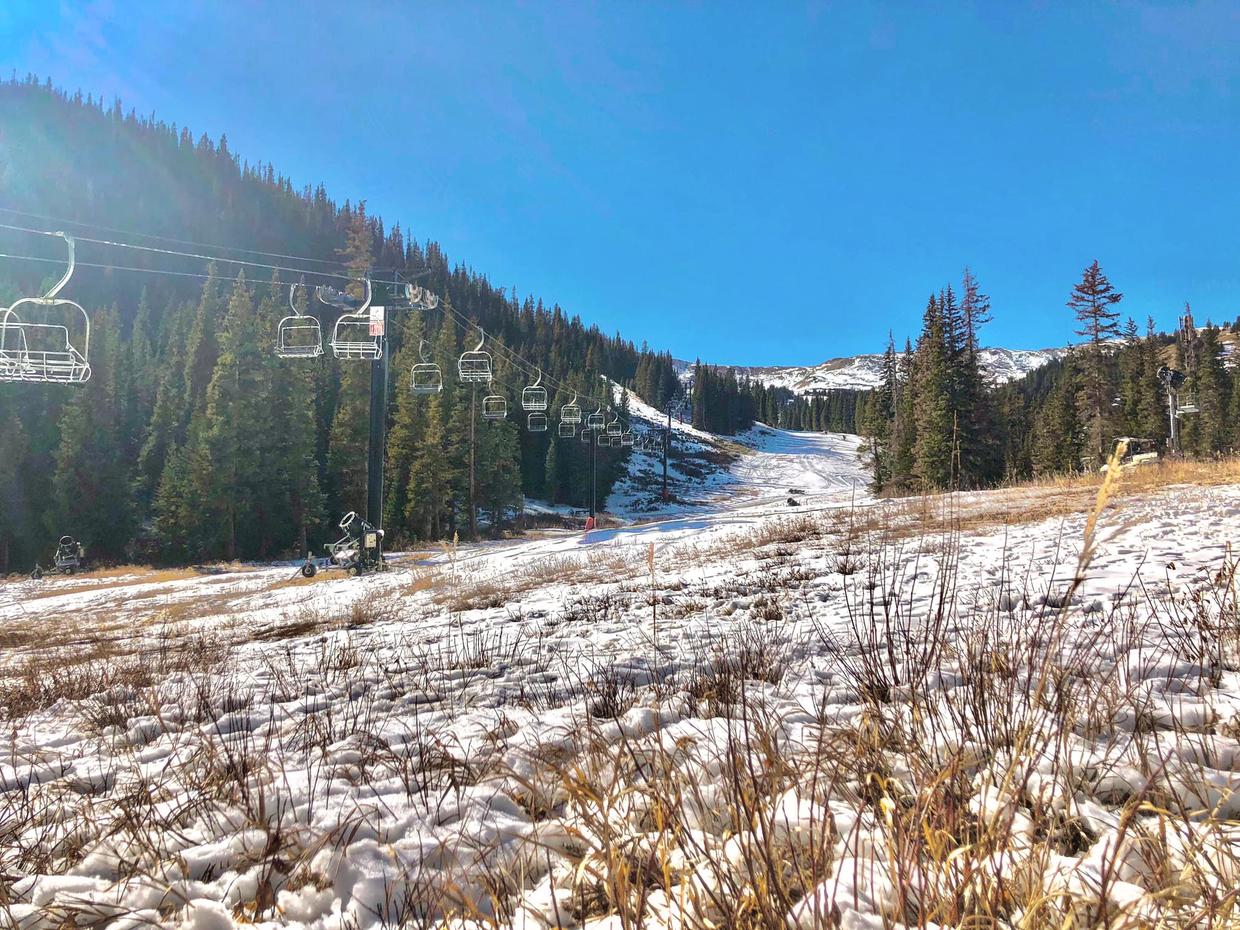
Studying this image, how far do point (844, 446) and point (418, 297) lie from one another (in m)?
106

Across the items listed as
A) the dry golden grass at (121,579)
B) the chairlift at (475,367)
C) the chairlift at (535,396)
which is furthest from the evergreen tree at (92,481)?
the chairlift at (475,367)

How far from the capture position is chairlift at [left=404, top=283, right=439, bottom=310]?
14438 mm

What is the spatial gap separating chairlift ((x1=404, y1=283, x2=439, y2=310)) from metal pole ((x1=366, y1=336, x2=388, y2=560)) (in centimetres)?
144

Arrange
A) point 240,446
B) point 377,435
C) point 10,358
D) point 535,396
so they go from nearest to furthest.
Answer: point 10,358 < point 377,435 < point 535,396 < point 240,446

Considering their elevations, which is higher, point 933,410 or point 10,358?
point 933,410

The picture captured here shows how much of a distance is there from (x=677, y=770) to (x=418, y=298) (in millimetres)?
15126

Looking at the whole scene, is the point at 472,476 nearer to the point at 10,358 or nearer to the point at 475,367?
the point at 475,367

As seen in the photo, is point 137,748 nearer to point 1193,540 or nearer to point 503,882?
point 503,882

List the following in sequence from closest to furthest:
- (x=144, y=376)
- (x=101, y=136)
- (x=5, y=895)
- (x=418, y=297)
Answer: (x=5, y=895) → (x=418, y=297) → (x=144, y=376) → (x=101, y=136)

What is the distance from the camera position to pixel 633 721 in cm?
286

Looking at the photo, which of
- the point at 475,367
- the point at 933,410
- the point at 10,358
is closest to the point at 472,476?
the point at 475,367

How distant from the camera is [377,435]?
16.2 metres

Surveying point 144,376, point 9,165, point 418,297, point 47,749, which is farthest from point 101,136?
point 47,749

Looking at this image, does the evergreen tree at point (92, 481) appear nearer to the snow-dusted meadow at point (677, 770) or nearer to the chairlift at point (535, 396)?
the chairlift at point (535, 396)
